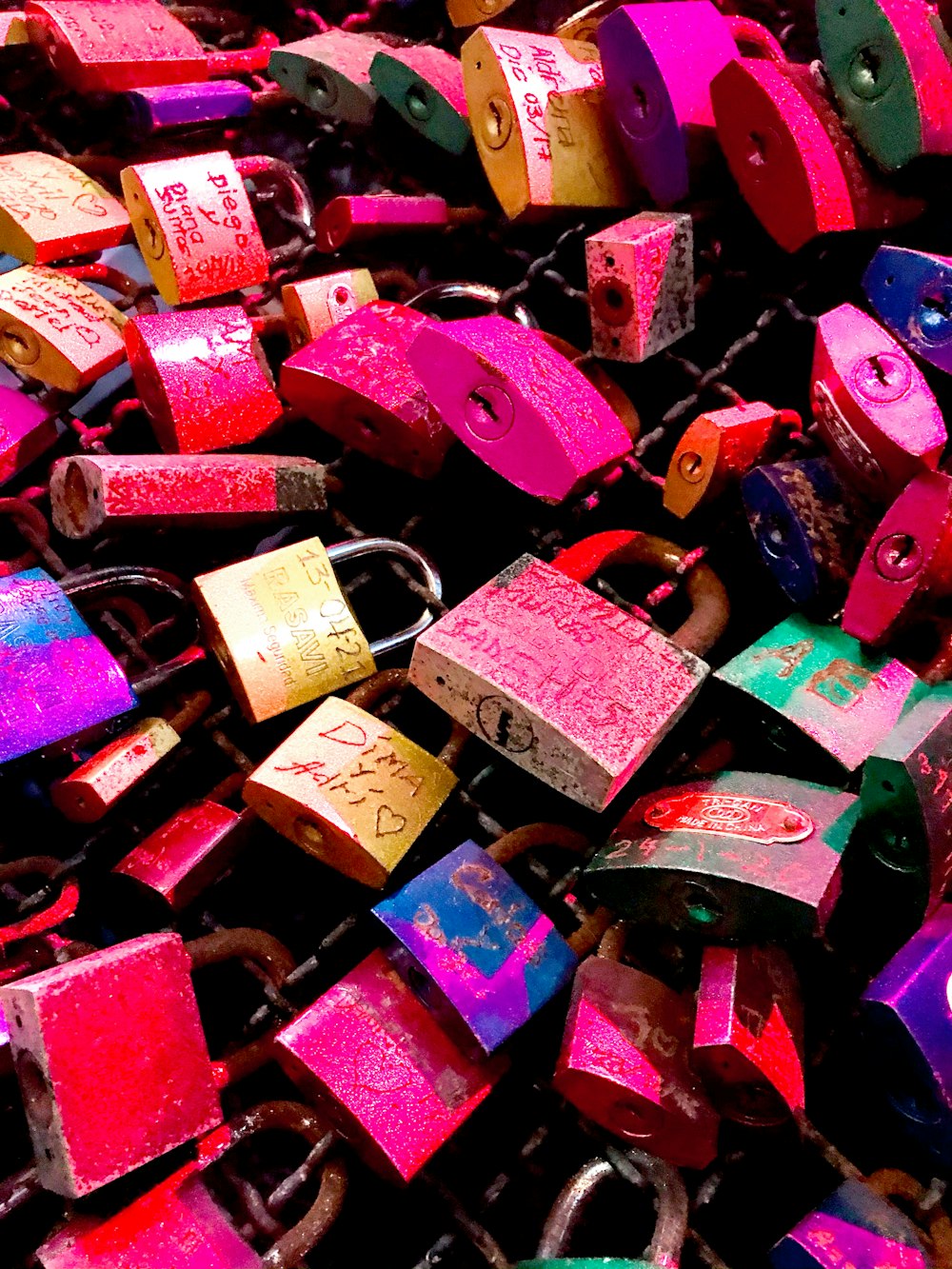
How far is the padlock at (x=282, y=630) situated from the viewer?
37.5 inches

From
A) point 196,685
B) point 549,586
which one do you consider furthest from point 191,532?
point 549,586

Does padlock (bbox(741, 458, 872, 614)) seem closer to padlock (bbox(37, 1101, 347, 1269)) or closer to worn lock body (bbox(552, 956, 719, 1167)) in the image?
worn lock body (bbox(552, 956, 719, 1167))

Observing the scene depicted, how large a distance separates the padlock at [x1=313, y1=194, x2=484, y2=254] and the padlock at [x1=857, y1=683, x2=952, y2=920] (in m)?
0.79

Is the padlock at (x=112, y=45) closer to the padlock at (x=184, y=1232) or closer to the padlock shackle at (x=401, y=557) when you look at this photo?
the padlock shackle at (x=401, y=557)

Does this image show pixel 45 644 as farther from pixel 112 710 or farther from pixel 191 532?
pixel 191 532

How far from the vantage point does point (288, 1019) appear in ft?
2.96

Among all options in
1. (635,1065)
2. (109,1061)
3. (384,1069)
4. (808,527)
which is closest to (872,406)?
(808,527)

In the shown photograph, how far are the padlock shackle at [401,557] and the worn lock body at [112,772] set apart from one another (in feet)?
0.73

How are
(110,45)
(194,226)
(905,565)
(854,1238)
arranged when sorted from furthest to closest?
1. (110,45)
2. (194,226)
3. (905,565)
4. (854,1238)

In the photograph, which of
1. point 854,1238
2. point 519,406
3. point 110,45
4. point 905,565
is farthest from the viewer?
point 110,45

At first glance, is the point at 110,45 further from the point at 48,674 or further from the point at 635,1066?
the point at 635,1066

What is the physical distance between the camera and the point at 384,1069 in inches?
31.5

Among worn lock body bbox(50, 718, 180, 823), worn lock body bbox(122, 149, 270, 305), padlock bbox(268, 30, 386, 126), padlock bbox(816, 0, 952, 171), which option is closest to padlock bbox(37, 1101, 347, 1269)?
worn lock body bbox(50, 718, 180, 823)

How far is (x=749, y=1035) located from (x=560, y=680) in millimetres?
302
